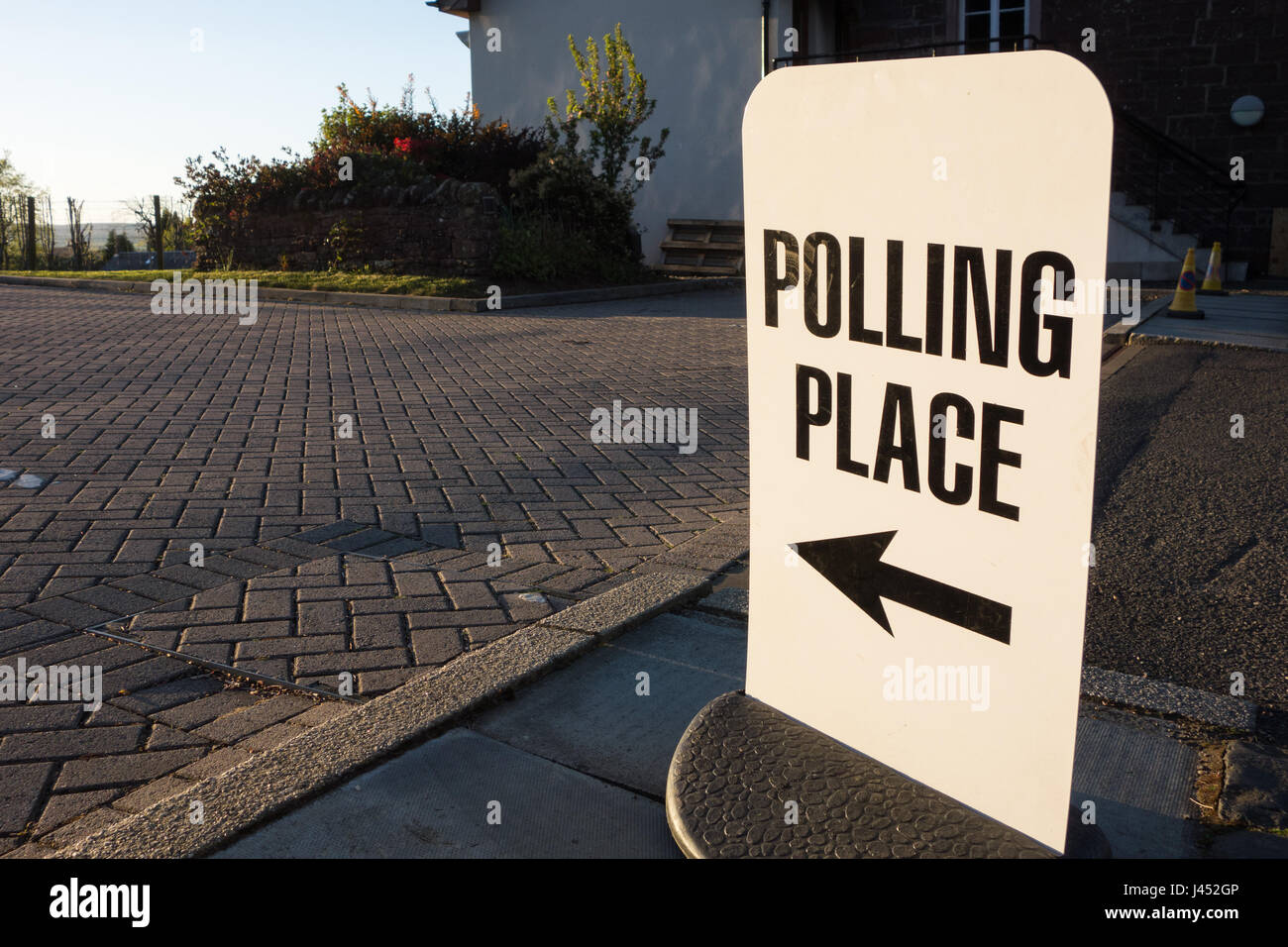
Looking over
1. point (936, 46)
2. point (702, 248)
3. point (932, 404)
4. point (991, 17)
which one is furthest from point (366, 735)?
point (991, 17)

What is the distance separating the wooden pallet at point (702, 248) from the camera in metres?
19.0

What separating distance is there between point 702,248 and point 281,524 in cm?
1511

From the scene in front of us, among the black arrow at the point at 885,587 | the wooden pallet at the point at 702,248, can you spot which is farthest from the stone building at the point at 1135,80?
the black arrow at the point at 885,587

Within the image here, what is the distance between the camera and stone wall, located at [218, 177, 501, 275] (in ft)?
52.8

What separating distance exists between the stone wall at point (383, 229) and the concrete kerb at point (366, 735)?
42.2ft

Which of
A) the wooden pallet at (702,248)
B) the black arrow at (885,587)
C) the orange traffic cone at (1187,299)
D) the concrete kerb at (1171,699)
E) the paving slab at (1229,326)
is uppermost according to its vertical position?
the wooden pallet at (702,248)

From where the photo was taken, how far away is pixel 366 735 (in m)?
2.92

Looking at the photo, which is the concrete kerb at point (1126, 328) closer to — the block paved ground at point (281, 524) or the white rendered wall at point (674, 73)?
the block paved ground at point (281, 524)

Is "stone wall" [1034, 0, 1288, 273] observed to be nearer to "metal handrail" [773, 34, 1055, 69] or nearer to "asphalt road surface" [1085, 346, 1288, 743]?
"metal handrail" [773, 34, 1055, 69]

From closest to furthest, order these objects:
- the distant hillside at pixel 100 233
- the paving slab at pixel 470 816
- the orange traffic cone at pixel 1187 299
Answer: the paving slab at pixel 470 816
the orange traffic cone at pixel 1187 299
the distant hillside at pixel 100 233

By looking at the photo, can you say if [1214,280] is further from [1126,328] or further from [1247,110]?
[1247,110]

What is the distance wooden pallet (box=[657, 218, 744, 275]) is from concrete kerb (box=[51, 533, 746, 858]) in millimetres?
15331

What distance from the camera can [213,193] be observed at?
60.7 ft
